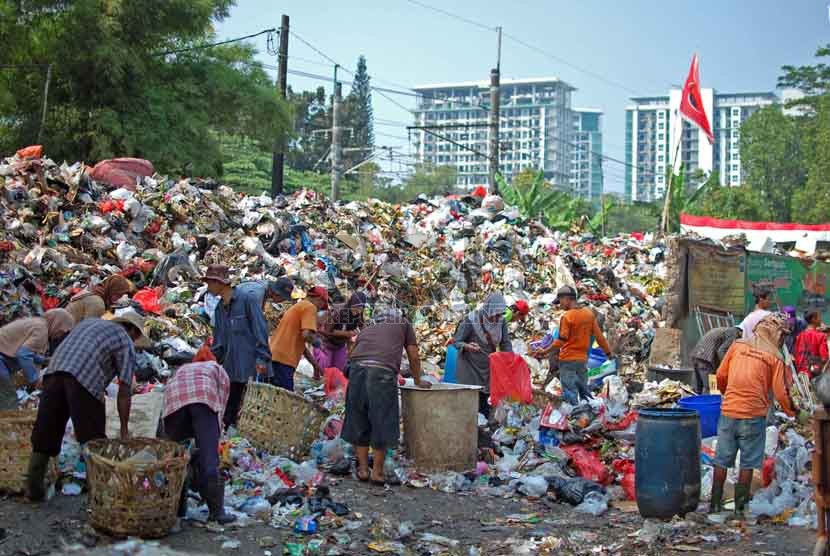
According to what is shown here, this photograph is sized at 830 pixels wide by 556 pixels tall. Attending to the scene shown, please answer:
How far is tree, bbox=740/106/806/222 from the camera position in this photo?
5616cm

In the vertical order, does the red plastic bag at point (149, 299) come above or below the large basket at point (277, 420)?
above

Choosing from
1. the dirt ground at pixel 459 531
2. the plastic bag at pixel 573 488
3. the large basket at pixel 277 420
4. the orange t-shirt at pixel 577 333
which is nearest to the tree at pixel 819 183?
the orange t-shirt at pixel 577 333

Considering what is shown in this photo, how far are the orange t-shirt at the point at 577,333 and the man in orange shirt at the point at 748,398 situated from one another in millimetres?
2502

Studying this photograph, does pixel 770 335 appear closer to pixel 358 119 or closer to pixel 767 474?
pixel 767 474

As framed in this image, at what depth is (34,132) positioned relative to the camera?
24156 mm

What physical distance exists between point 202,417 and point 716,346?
19.4 ft

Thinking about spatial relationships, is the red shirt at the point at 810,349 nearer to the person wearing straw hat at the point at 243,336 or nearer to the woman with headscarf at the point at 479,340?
the woman with headscarf at the point at 479,340

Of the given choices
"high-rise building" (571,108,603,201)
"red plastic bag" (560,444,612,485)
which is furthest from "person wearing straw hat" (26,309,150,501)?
"high-rise building" (571,108,603,201)

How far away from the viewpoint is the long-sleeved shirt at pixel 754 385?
6980 millimetres

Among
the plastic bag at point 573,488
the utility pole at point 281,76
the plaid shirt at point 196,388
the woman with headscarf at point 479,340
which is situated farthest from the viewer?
the utility pole at point 281,76

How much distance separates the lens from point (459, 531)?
662cm

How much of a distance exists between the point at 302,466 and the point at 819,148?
4056 centimetres

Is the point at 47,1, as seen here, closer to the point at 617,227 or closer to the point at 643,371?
the point at 643,371

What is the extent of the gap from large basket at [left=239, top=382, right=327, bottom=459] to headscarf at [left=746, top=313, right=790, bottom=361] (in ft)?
11.0
